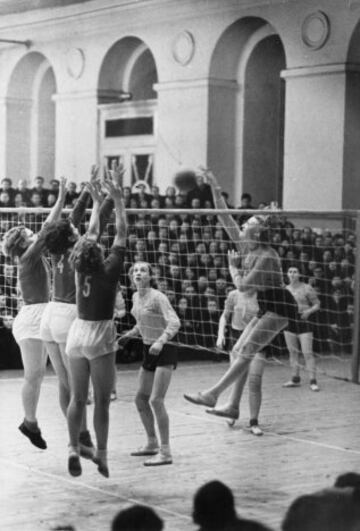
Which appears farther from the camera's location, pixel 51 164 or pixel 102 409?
pixel 51 164

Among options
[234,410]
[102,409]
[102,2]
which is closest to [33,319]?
[102,409]

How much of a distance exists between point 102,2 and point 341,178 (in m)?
8.59

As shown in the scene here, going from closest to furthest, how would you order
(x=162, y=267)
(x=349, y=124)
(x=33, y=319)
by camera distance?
(x=33, y=319)
(x=162, y=267)
(x=349, y=124)

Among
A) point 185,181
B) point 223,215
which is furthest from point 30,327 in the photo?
point 185,181

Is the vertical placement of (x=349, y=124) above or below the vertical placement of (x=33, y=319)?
above

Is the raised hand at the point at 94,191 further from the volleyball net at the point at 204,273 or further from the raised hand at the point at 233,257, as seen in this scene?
the volleyball net at the point at 204,273

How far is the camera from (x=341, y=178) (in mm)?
22531

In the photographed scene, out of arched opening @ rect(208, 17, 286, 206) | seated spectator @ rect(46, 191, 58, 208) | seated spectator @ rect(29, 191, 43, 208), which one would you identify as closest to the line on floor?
seated spectator @ rect(29, 191, 43, 208)

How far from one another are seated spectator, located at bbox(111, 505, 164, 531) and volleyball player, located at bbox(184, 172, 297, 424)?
6979mm

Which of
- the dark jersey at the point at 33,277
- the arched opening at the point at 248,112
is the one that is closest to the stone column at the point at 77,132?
the arched opening at the point at 248,112

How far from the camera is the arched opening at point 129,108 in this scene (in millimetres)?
28406

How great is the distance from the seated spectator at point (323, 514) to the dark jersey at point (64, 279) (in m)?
5.65

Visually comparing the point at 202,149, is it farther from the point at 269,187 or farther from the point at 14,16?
the point at 14,16

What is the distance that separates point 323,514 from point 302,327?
38.0 ft
